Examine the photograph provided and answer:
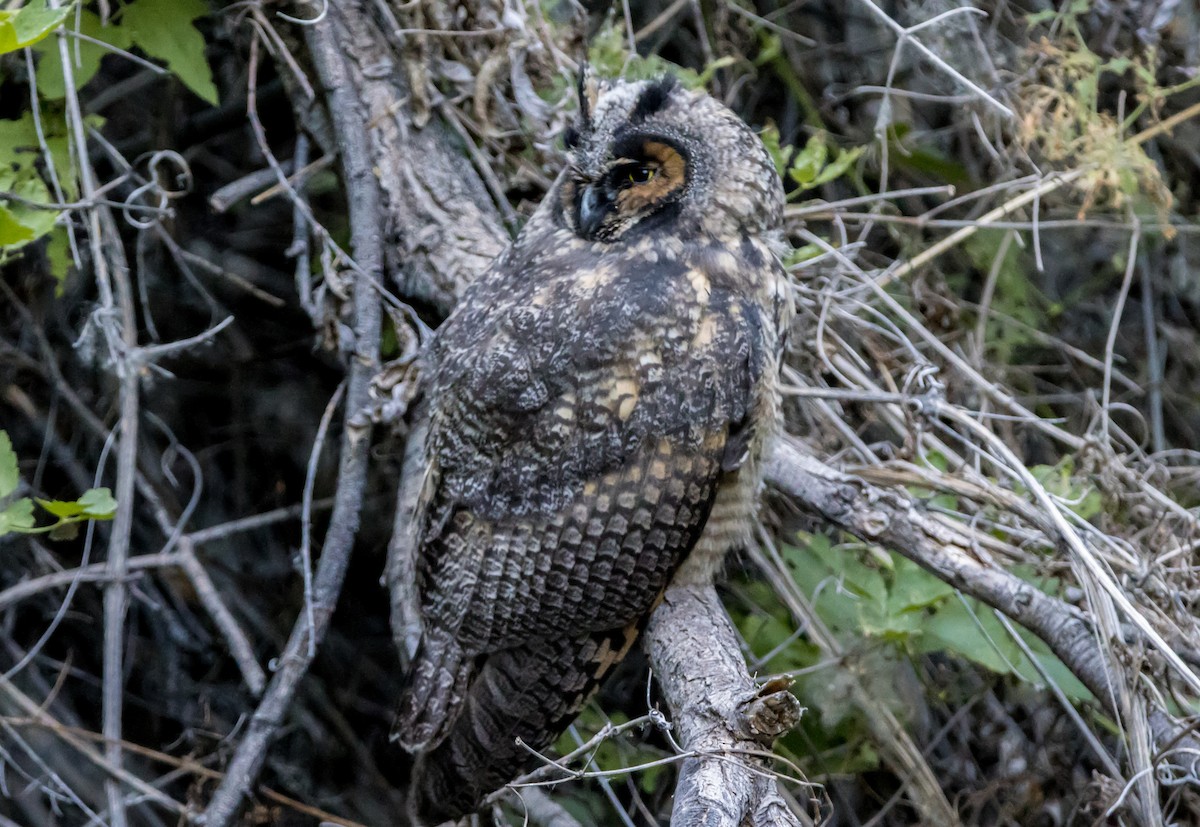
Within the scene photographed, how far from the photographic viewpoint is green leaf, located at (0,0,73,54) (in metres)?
1.36

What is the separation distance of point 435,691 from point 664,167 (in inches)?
36.8

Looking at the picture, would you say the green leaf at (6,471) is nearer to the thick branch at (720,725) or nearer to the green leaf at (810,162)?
the thick branch at (720,725)

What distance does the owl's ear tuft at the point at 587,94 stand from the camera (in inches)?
70.8

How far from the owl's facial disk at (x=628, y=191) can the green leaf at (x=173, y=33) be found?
2.43ft

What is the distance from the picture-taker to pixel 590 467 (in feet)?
5.61

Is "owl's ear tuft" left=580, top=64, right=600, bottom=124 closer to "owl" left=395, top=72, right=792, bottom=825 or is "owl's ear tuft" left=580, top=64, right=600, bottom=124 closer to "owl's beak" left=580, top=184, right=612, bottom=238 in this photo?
"owl" left=395, top=72, right=792, bottom=825

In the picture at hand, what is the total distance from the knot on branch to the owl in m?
0.53

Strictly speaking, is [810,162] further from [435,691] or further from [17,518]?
[17,518]

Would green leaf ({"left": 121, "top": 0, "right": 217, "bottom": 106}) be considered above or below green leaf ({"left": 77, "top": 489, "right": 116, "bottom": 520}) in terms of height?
above

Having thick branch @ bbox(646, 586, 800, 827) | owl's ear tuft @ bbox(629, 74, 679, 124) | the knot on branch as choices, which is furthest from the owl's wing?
the knot on branch

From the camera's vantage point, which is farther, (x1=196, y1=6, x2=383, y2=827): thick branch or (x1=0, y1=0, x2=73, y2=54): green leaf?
(x1=196, y1=6, x2=383, y2=827): thick branch

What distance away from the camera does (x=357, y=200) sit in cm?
207

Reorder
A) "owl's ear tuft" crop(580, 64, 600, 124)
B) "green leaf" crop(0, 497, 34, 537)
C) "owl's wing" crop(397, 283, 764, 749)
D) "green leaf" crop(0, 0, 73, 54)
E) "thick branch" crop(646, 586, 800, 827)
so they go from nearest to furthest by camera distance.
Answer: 1. "thick branch" crop(646, 586, 800, 827)
2. "green leaf" crop(0, 0, 73, 54)
3. "green leaf" crop(0, 497, 34, 537)
4. "owl's wing" crop(397, 283, 764, 749)
5. "owl's ear tuft" crop(580, 64, 600, 124)

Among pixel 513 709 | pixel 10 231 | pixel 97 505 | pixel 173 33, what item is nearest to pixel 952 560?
pixel 513 709
